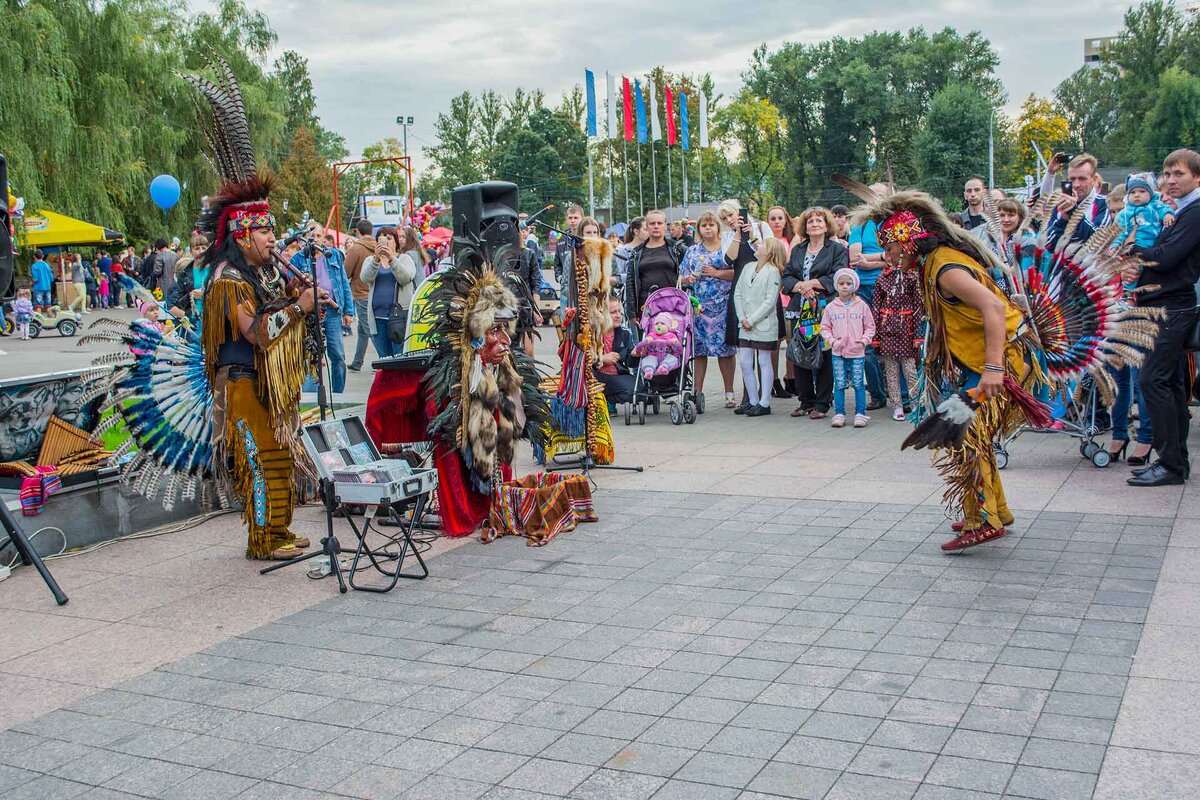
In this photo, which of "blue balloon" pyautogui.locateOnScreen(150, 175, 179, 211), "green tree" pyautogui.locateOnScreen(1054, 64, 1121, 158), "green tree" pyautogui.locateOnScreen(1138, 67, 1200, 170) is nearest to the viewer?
"blue balloon" pyautogui.locateOnScreen(150, 175, 179, 211)

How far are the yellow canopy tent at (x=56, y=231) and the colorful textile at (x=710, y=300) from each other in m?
20.3

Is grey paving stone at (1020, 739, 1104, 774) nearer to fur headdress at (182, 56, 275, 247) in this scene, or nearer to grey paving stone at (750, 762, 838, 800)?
grey paving stone at (750, 762, 838, 800)

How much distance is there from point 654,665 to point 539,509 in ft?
7.76

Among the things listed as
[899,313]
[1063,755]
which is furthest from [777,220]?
[1063,755]

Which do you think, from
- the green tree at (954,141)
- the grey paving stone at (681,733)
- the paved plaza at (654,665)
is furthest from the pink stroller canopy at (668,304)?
the green tree at (954,141)

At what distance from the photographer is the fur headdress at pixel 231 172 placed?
613 cm

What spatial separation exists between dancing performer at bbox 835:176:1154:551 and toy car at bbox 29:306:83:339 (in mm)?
22879

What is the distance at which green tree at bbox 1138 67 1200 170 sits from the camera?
69.4 m

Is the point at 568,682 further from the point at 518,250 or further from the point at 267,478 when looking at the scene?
the point at 518,250

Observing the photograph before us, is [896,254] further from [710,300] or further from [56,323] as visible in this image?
[56,323]

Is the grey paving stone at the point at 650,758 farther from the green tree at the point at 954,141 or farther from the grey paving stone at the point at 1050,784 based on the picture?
the green tree at the point at 954,141

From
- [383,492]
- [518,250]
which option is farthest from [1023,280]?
[383,492]

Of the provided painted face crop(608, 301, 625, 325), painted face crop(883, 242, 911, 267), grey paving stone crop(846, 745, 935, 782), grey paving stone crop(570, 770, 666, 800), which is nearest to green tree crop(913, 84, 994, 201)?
painted face crop(608, 301, 625, 325)

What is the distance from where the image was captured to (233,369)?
6.21m
